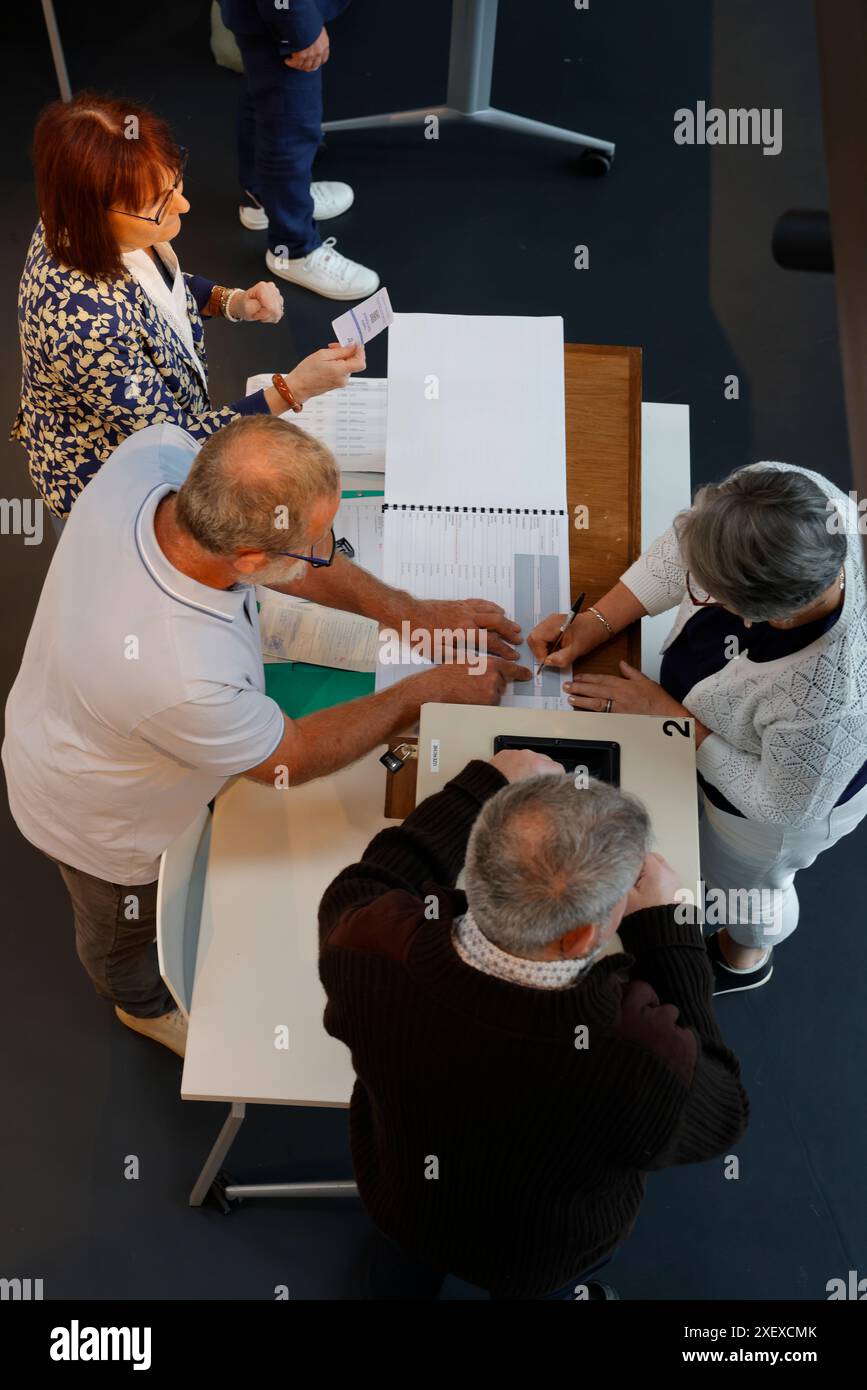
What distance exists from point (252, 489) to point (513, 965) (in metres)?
0.84

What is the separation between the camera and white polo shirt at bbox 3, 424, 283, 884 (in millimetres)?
1765

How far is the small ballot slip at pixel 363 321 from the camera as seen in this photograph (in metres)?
2.35

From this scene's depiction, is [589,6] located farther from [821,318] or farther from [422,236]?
[821,318]

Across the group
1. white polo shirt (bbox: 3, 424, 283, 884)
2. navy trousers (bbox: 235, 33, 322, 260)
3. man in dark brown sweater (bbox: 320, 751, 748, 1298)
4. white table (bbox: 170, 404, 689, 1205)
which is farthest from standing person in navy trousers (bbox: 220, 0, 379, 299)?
man in dark brown sweater (bbox: 320, 751, 748, 1298)

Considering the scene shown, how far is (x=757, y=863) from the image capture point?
228 cm

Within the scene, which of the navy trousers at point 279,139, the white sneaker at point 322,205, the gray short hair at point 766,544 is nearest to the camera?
the gray short hair at point 766,544

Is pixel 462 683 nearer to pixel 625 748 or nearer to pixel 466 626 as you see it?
pixel 466 626

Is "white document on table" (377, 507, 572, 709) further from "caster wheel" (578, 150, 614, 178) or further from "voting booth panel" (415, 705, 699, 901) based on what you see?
"caster wheel" (578, 150, 614, 178)

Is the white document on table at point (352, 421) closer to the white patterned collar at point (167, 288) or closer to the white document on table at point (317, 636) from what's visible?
the white patterned collar at point (167, 288)

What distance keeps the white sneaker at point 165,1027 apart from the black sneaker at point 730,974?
1.31m

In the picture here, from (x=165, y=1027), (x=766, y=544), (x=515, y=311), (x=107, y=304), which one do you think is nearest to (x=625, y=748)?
(x=766, y=544)

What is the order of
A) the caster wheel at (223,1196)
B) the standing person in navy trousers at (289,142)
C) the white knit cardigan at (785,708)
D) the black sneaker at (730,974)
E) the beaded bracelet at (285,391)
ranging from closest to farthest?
the white knit cardigan at (785,708), the beaded bracelet at (285,391), the caster wheel at (223,1196), the black sneaker at (730,974), the standing person in navy trousers at (289,142)

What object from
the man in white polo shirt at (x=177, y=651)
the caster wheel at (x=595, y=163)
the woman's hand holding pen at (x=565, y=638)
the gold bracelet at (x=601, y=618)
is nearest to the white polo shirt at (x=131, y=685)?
the man in white polo shirt at (x=177, y=651)
